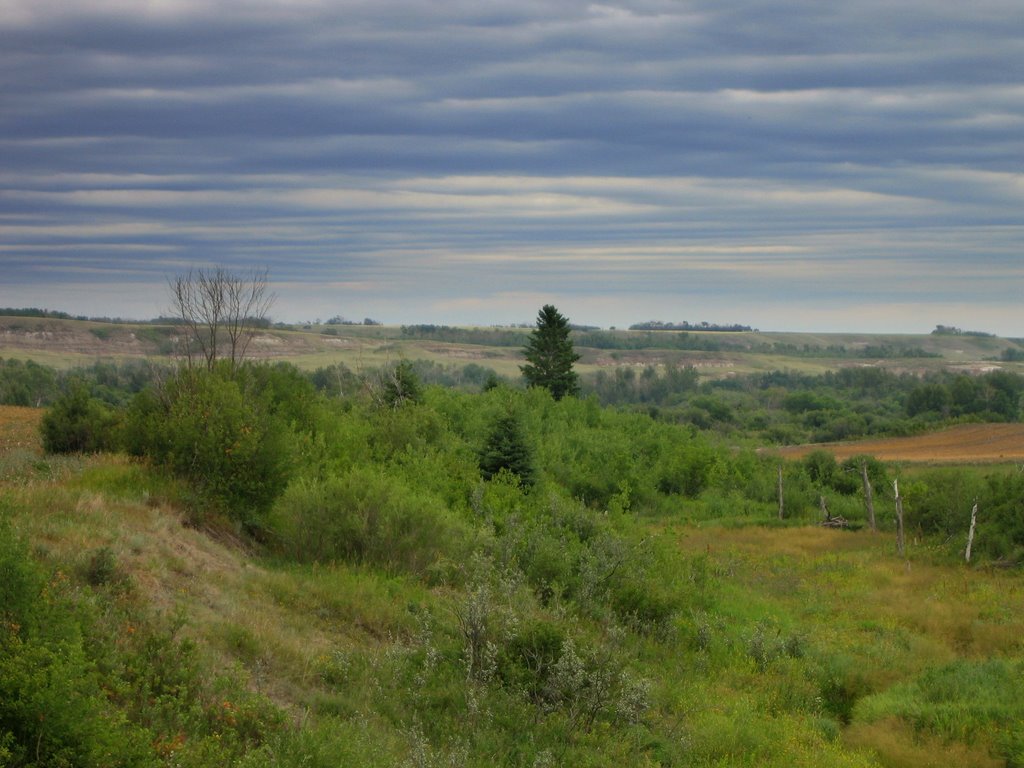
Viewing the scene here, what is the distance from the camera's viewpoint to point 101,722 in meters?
7.05

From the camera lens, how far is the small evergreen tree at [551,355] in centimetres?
5866

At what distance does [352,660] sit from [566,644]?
2.78 metres

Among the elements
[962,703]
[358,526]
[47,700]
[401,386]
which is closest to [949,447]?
[401,386]

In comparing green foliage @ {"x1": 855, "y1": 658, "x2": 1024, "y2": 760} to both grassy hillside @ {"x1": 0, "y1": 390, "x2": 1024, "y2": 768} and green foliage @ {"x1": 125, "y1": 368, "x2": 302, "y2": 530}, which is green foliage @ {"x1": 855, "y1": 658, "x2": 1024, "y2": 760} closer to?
grassy hillside @ {"x1": 0, "y1": 390, "x2": 1024, "y2": 768}

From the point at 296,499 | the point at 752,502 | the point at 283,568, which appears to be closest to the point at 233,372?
the point at 296,499

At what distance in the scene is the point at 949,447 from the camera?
62250 mm

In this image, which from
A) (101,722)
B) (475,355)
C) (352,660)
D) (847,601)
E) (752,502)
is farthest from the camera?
(475,355)

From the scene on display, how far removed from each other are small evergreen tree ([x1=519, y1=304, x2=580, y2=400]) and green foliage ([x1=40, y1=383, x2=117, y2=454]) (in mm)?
36030

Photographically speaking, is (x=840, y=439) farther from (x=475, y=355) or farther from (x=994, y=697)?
(x=475, y=355)

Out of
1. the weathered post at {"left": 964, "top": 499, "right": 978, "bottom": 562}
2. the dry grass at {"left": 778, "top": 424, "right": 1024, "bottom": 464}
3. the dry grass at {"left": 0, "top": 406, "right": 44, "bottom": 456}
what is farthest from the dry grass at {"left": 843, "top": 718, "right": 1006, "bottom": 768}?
the dry grass at {"left": 778, "top": 424, "right": 1024, "bottom": 464}

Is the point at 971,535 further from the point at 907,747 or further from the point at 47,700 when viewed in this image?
the point at 47,700

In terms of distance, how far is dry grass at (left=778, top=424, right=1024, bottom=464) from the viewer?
2171 inches

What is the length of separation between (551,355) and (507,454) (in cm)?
3115

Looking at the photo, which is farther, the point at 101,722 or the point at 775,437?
the point at 775,437
